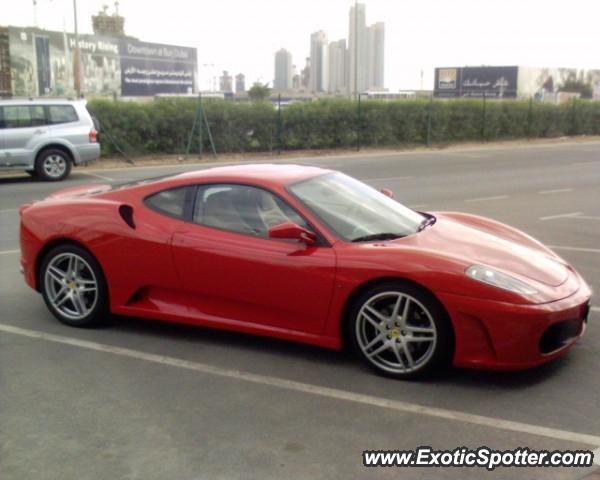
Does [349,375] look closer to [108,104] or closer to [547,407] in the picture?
[547,407]

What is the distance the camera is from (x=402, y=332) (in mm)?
4727

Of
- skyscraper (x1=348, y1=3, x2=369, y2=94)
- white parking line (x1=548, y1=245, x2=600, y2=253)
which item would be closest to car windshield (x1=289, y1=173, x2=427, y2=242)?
white parking line (x1=548, y1=245, x2=600, y2=253)

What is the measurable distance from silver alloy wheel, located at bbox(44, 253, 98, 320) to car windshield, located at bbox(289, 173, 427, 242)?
1748 millimetres

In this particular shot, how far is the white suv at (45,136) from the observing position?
1689cm

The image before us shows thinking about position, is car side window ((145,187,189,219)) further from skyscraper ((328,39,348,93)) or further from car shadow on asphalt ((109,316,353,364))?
skyscraper ((328,39,348,93))

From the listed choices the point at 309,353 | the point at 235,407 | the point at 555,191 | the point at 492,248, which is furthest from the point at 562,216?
the point at 235,407

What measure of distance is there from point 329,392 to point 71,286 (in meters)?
2.38

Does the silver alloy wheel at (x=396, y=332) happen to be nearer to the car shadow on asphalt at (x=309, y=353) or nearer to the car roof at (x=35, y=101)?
the car shadow on asphalt at (x=309, y=353)

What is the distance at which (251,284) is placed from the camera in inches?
204

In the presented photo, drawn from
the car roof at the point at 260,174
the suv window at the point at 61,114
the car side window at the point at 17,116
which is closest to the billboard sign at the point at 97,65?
the suv window at the point at 61,114

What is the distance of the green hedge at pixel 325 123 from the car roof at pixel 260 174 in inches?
760

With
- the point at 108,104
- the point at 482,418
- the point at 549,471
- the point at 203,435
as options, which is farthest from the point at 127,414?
the point at 108,104

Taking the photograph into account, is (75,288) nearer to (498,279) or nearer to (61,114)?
(498,279)

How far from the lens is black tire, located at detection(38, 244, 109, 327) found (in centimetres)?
582
